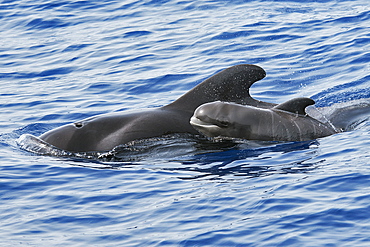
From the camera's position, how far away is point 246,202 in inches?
316

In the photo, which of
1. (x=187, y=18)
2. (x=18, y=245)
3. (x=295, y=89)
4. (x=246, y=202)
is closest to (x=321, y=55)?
(x=295, y=89)

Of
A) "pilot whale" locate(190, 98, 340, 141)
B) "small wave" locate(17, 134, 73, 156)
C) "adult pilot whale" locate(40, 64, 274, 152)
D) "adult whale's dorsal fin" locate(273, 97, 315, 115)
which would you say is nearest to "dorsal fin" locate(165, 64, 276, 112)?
"adult pilot whale" locate(40, 64, 274, 152)

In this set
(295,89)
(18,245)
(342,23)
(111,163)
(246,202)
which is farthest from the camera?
(342,23)

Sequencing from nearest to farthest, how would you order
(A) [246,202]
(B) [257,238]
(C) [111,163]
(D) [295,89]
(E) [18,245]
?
(B) [257,238]
(E) [18,245]
(A) [246,202]
(C) [111,163]
(D) [295,89]

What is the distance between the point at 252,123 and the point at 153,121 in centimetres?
167

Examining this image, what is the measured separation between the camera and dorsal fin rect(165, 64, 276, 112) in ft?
36.9

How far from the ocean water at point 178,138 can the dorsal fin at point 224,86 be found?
766 mm

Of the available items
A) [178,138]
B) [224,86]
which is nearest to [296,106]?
[224,86]

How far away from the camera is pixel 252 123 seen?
1091cm

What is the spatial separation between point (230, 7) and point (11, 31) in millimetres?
8116

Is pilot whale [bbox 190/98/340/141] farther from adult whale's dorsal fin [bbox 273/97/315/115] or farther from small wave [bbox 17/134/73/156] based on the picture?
small wave [bbox 17/134/73/156]

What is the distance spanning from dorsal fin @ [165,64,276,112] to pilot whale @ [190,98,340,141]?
410 mm

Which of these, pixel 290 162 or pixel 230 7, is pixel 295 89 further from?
pixel 230 7

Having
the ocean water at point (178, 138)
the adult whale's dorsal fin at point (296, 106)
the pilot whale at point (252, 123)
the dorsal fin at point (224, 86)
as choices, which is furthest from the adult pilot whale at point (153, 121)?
the adult whale's dorsal fin at point (296, 106)
